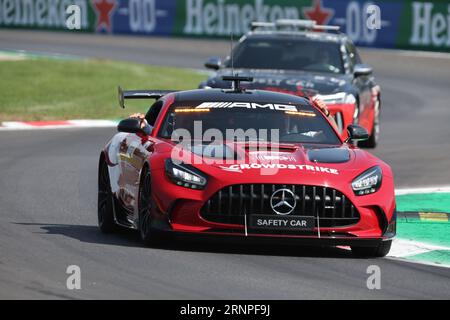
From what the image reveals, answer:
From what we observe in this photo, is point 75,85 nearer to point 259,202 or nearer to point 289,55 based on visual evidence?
point 289,55

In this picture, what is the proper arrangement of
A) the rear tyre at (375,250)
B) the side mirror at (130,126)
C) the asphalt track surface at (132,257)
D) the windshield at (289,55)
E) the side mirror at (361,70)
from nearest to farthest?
the asphalt track surface at (132,257) < the rear tyre at (375,250) < the side mirror at (130,126) < the side mirror at (361,70) < the windshield at (289,55)

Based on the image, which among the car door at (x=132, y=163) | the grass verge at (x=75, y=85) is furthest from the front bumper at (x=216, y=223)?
the grass verge at (x=75, y=85)

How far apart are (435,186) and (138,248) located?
616cm

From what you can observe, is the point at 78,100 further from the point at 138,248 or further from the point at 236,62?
the point at 138,248

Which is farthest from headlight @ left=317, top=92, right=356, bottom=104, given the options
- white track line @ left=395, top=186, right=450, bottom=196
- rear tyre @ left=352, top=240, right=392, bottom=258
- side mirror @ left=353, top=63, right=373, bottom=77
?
rear tyre @ left=352, top=240, right=392, bottom=258

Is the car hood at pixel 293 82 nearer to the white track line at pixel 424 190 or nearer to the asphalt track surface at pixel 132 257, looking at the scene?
the asphalt track surface at pixel 132 257

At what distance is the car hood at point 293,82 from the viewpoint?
62.4 ft

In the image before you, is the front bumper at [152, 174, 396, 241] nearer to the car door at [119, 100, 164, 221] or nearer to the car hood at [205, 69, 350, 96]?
the car door at [119, 100, 164, 221]

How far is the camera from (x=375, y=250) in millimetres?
11258

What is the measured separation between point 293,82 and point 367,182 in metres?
8.27

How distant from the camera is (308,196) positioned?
35.7 feet

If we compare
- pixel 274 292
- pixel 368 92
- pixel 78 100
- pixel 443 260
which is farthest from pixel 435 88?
pixel 274 292

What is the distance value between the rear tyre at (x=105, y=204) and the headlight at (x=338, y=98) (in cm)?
661

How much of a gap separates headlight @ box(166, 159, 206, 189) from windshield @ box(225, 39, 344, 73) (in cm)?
965
